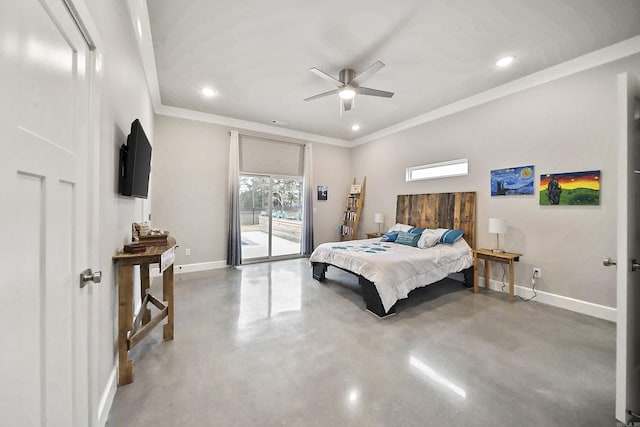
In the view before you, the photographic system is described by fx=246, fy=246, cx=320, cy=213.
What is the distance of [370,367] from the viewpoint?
193 cm

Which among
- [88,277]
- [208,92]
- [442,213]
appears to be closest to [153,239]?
[88,277]

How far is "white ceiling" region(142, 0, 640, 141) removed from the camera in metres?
2.18

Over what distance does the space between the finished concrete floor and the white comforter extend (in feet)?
1.07

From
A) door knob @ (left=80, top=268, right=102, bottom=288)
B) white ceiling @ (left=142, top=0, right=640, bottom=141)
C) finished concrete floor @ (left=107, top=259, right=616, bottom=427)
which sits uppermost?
white ceiling @ (left=142, top=0, right=640, bottom=141)

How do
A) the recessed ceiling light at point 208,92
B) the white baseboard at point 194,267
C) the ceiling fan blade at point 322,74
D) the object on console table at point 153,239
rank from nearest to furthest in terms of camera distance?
the object on console table at point 153,239, the ceiling fan blade at point 322,74, the recessed ceiling light at point 208,92, the white baseboard at point 194,267

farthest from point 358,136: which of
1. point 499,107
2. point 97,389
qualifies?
point 97,389

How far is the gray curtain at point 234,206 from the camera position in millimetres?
4805

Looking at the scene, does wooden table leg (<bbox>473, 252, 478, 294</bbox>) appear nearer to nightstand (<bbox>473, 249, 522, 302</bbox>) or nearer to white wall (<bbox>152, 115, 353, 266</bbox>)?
nightstand (<bbox>473, 249, 522, 302</bbox>)

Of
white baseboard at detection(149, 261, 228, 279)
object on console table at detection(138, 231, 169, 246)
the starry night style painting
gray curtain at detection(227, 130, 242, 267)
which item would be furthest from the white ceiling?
white baseboard at detection(149, 261, 228, 279)

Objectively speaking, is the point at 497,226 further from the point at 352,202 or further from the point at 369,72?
the point at 352,202

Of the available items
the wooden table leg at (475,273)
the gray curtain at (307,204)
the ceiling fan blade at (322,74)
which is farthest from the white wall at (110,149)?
the wooden table leg at (475,273)

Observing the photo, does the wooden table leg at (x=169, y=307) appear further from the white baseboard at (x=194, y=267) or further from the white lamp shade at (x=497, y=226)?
the white lamp shade at (x=497, y=226)

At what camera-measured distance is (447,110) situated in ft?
13.9

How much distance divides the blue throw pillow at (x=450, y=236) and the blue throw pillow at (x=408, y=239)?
0.35 meters
